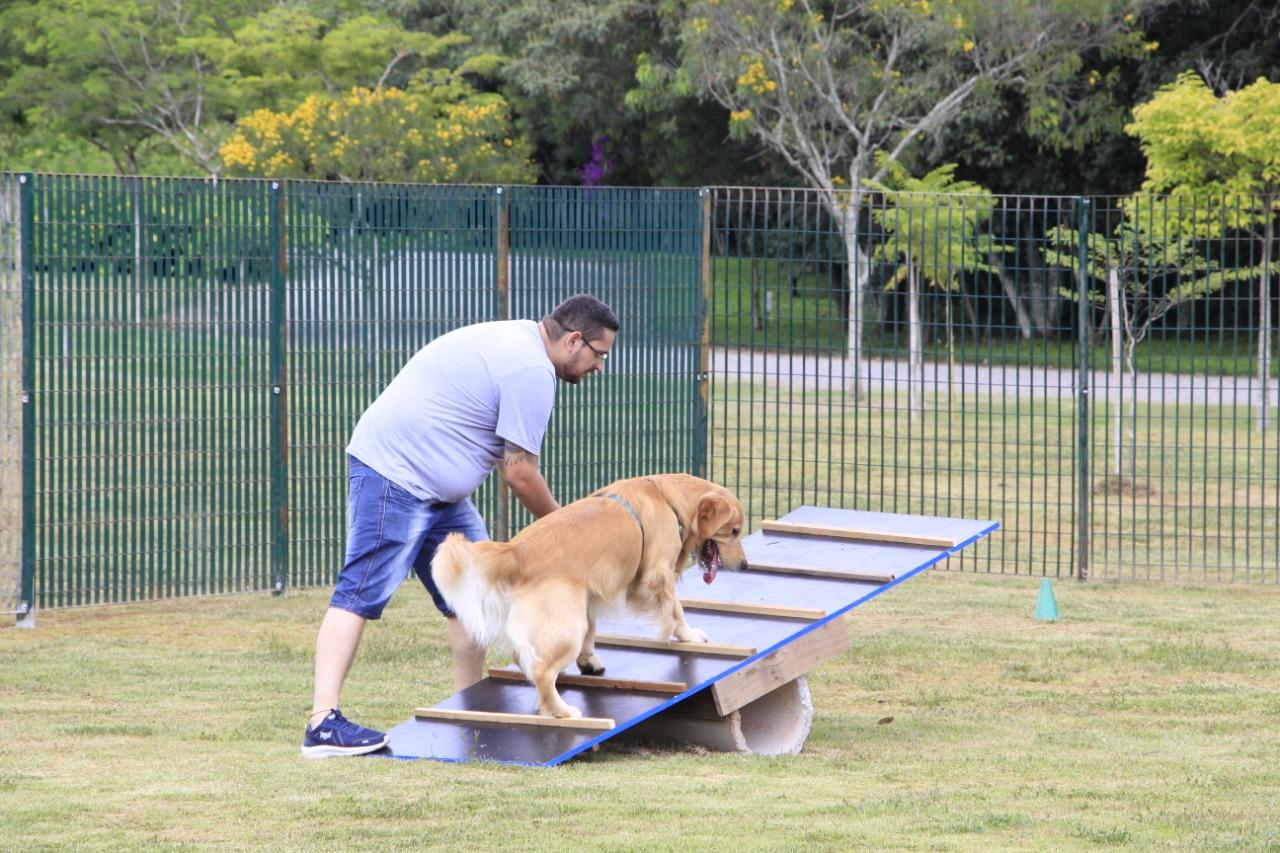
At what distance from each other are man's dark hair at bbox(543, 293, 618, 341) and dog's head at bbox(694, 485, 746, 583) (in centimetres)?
94

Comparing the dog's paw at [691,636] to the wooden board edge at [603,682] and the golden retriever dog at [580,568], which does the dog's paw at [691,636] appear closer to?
the golden retriever dog at [580,568]

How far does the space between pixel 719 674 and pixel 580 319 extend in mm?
1552

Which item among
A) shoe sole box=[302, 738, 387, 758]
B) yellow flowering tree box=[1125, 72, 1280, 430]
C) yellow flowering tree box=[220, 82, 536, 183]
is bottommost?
shoe sole box=[302, 738, 387, 758]

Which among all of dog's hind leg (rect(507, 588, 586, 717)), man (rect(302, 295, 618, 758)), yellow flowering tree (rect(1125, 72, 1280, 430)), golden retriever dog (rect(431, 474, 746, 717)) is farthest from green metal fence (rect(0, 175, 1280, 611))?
yellow flowering tree (rect(1125, 72, 1280, 430))

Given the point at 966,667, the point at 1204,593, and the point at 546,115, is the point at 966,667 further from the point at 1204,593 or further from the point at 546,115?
the point at 546,115

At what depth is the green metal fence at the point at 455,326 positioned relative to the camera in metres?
9.91

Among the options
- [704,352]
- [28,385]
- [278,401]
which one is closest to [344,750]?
[28,385]

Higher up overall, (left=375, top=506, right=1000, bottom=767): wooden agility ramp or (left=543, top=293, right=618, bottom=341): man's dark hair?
(left=543, top=293, right=618, bottom=341): man's dark hair

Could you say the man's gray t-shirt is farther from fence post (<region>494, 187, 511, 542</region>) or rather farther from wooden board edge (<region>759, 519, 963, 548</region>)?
fence post (<region>494, 187, 511, 542</region>)

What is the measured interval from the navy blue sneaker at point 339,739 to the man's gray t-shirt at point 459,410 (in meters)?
0.94

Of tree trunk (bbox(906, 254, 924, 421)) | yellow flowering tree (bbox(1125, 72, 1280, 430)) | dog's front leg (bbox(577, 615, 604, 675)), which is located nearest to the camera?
dog's front leg (bbox(577, 615, 604, 675))

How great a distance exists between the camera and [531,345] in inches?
257

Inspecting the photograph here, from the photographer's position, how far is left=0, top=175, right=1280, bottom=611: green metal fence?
390 inches

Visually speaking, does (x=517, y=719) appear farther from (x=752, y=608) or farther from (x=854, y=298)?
(x=854, y=298)
